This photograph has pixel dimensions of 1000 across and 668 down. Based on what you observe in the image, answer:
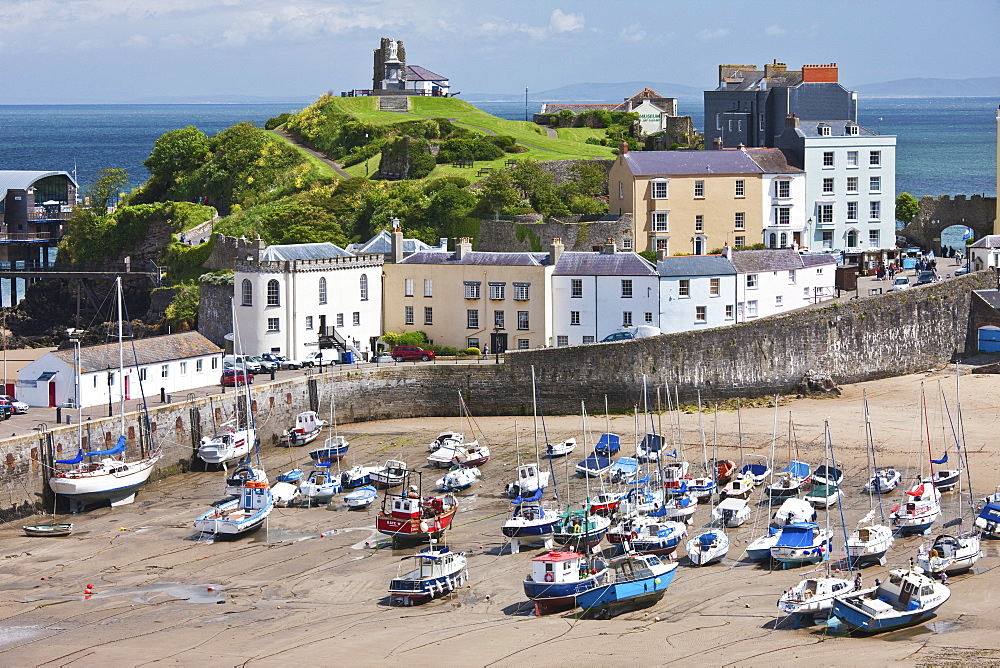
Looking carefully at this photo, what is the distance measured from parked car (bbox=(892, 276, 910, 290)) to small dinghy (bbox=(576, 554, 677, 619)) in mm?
28106

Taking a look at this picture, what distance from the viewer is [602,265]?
5381 centimetres

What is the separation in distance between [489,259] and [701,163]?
12.7m

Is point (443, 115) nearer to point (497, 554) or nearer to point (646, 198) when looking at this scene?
point (646, 198)

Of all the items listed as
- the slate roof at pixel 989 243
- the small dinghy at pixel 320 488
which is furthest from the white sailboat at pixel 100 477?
the slate roof at pixel 989 243

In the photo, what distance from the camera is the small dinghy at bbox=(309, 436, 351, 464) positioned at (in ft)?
146

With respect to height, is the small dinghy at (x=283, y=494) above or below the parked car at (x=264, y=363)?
below

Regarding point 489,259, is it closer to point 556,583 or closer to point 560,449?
point 560,449

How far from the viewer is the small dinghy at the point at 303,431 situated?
1860 inches

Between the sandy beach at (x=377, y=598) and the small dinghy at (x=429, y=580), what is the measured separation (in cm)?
32

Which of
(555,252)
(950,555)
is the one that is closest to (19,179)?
(555,252)

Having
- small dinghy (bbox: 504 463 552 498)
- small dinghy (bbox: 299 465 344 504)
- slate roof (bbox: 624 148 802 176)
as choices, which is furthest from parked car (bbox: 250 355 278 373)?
slate roof (bbox: 624 148 802 176)

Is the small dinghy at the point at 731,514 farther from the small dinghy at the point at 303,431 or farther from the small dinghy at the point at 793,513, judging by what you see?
the small dinghy at the point at 303,431

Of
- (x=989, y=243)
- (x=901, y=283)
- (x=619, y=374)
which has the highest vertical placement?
(x=989, y=243)

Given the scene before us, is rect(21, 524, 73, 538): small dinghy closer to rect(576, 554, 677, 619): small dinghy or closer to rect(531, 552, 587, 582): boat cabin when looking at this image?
rect(531, 552, 587, 582): boat cabin
